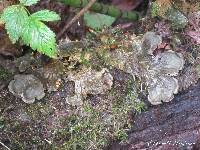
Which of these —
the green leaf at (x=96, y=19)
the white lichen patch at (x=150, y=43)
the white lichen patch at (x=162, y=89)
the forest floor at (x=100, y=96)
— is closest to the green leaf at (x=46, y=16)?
the forest floor at (x=100, y=96)

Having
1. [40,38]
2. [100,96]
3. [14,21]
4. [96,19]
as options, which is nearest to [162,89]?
[100,96]

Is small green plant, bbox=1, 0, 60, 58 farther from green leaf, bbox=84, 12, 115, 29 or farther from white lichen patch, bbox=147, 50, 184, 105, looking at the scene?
green leaf, bbox=84, 12, 115, 29

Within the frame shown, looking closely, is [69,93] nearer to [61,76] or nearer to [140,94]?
[61,76]

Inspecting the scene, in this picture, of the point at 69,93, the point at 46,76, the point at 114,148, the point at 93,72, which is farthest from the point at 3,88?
the point at 114,148

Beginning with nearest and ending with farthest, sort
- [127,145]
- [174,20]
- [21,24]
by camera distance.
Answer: [21,24], [127,145], [174,20]

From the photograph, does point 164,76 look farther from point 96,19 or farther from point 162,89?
point 96,19

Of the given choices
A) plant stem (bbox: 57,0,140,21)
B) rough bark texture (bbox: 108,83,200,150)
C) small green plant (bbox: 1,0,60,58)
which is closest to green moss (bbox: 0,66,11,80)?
small green plant (bbox: 1,0,60,58)
